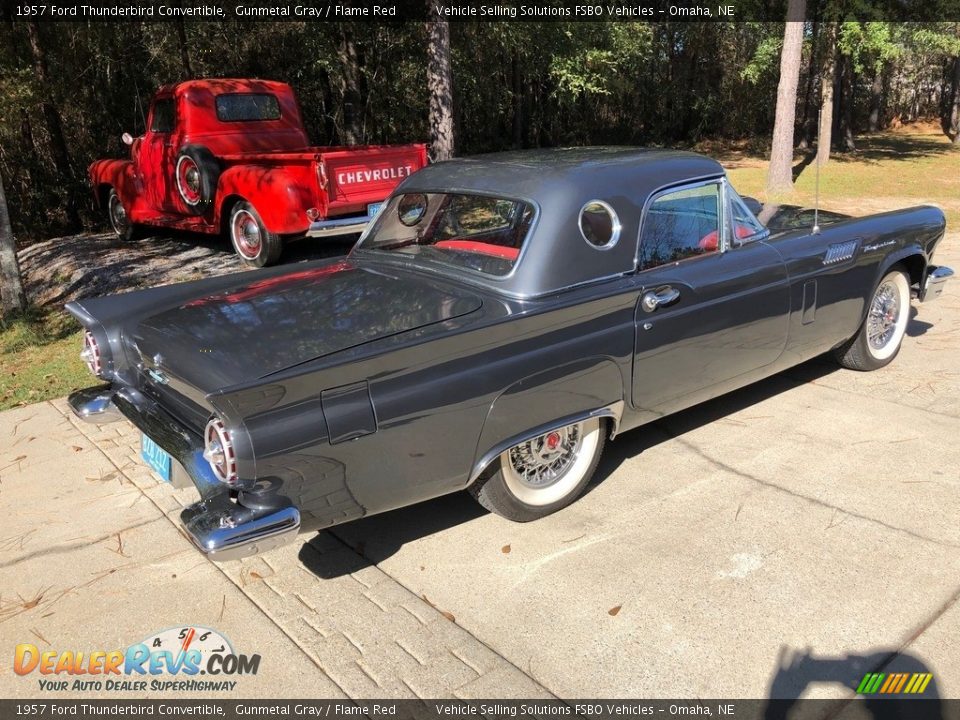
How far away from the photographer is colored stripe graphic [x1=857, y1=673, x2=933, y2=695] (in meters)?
2.56

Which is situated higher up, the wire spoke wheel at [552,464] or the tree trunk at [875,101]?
the tree trunk at [875,101]

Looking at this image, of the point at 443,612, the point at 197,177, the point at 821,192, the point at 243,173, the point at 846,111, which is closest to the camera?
the point at 443,612

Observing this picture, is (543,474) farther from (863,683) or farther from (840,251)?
(840,251)

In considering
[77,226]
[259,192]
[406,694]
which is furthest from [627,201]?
[77,226]

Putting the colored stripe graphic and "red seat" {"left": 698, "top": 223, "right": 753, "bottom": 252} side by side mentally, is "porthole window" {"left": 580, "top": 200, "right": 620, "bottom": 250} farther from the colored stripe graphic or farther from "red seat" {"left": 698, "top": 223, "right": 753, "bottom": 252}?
the colored stripe graphic

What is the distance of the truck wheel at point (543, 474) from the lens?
3.45 meters

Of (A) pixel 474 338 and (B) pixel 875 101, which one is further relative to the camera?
(B) pixel 875 101

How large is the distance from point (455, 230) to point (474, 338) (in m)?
1.12

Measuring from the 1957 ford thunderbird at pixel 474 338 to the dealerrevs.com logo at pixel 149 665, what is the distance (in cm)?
48

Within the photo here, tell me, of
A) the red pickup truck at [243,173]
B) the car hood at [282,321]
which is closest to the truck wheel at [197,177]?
the red pickup truck at [243,173]

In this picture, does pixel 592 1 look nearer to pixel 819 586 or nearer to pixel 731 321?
pixel 731 321

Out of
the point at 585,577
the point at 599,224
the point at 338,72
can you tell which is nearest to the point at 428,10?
the point at 338,72

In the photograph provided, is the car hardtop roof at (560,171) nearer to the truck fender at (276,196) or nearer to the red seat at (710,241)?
the red seat at (710,241)

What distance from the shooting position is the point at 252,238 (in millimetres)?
8711
